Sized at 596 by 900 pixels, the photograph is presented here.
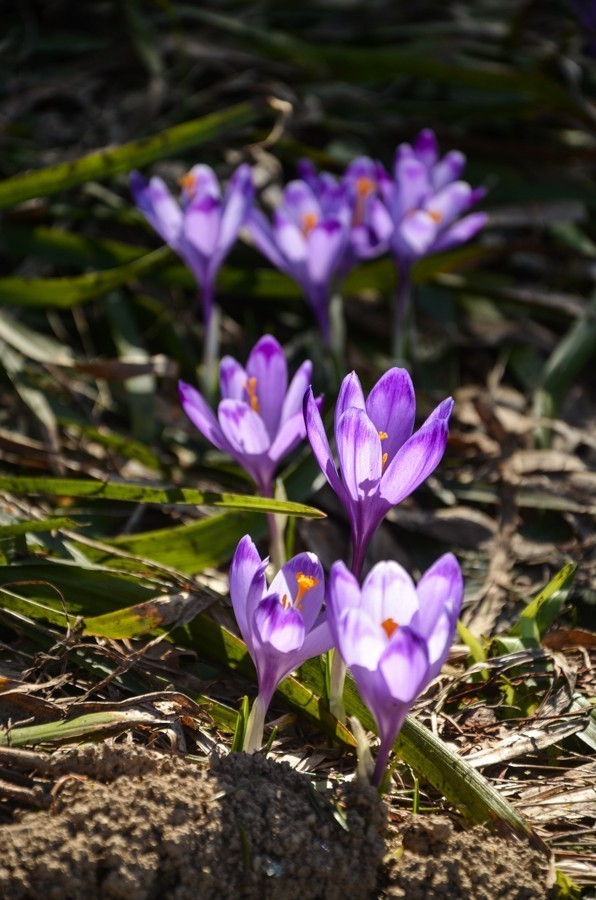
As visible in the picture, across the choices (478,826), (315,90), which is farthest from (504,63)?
(478,826)

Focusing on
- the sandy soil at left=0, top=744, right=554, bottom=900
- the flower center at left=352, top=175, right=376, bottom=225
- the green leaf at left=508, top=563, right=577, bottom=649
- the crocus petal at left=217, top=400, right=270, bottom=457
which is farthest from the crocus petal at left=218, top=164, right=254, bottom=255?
the sandy soil at left=0, top=744, right=554, bottom=900

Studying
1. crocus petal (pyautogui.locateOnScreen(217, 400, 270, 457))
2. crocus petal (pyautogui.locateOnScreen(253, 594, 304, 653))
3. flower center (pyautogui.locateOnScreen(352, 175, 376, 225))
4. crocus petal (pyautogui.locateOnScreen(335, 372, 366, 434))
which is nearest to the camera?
crocus petal (pyautogui.locateOnScreen(253, 594, 304, 653))

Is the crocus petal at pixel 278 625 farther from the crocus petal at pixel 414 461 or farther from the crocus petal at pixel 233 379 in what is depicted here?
the crocus petal at pixel 233 379

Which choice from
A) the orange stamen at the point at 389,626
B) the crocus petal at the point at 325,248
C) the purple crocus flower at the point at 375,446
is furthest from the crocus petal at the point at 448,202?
the orange stamen at the point at 389,626

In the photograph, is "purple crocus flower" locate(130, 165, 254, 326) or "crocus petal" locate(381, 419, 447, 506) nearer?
"crocus petal" locate(381, 419, 447, 506)

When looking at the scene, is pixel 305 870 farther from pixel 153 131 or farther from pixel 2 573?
pixel 153 131

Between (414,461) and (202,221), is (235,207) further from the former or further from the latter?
(414,461)

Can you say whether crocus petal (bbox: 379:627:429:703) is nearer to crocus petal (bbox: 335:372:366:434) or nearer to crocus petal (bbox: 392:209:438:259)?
crocus petal (bbox: 335:372:366:434)
